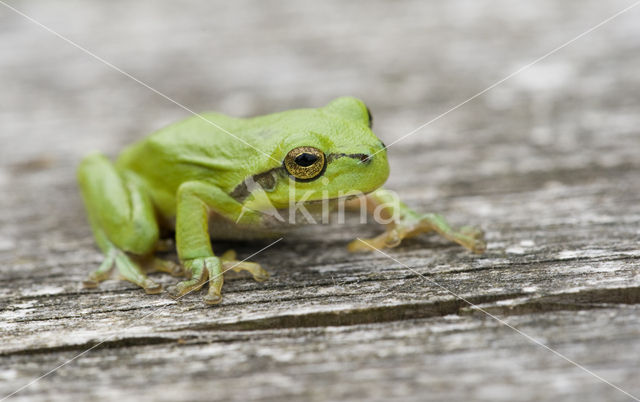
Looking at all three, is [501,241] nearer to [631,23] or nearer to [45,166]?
[45,166]

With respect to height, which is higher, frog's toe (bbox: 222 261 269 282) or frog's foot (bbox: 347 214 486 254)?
frog's foot (bbox: 347 214 486 254)

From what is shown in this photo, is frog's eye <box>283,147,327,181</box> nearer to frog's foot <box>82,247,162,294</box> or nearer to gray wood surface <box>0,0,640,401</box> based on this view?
gray wood surface <box>0,0,640,401</box>

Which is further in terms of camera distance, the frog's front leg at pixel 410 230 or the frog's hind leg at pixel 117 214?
the frog's hind leg at pixel 117 214

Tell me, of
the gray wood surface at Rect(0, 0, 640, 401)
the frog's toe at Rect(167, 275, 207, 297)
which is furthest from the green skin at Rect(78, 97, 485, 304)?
the gray wood surface at Rect(0, 0, 640, 401)

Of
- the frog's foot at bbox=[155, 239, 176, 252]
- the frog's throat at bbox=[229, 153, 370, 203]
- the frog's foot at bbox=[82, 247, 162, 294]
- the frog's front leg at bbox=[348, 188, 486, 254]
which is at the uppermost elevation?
the frog's throat at bbox=[229, 153, 370, 203]

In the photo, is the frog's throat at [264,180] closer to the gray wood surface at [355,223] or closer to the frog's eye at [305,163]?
the frog's eye at [305,163]

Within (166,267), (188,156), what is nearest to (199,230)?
(166,267)

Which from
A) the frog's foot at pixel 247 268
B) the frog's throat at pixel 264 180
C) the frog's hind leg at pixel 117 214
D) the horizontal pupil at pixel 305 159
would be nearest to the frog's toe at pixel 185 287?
the frog's foot at pixel 247 268

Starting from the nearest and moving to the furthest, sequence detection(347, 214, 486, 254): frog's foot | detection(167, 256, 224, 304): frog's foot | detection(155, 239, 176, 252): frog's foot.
A: detection(167, 256, 224, 304): frog's foot, detection(347, 214, 486, 254): frog's foot, detection(155, 239, 176, 252): frog's foot
